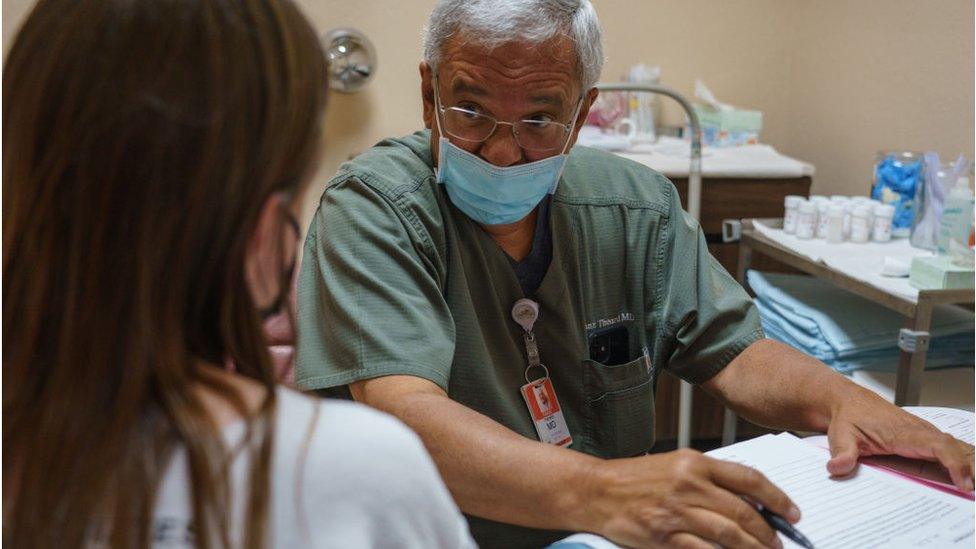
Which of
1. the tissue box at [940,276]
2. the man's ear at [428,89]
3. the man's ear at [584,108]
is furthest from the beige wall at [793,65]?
the man's ear at [428,89]

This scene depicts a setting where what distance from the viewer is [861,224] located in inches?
82.3

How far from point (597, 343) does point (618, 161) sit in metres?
0.32

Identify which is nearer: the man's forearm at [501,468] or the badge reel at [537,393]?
the man's forearm at [501,468]

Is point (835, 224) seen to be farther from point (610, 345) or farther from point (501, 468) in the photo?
point (501, 468)

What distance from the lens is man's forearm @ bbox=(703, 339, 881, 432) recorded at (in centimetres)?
124

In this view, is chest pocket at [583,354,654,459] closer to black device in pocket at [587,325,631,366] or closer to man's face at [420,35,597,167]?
black device in pocket at [587,325,631,366]

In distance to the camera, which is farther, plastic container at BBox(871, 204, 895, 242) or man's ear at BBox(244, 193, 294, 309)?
plastic container at BBox(871, 204, 895, 242)

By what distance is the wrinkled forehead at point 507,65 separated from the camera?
1.24 metres

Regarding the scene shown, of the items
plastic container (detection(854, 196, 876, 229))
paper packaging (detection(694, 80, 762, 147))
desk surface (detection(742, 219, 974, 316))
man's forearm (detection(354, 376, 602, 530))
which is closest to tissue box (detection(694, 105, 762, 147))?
paper packaging (detection(694, 80, 762, 147))

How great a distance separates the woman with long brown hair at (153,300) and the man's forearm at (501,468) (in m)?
0.36

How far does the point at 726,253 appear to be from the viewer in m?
2.43

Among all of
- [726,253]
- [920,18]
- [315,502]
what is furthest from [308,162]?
[920,18]

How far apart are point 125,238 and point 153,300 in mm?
42

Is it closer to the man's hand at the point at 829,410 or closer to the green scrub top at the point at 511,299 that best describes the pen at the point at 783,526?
the man's hand at the point at 829,410
